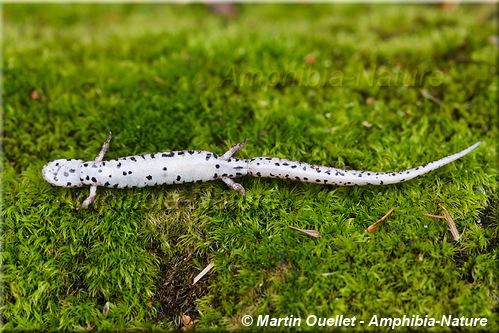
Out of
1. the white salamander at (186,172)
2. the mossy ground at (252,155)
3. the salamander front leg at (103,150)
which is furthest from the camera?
the salamander front leg at (103,150)

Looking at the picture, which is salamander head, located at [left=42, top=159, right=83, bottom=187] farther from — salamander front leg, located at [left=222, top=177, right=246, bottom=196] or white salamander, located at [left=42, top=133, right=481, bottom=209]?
salamander front leg, located at [left=222, top=177, right=246, bottom=196]

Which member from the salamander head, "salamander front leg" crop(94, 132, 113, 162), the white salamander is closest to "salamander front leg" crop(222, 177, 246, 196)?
the white salamander

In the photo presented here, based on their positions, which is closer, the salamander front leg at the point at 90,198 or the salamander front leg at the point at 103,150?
the salamander front leg at the point at 90,198

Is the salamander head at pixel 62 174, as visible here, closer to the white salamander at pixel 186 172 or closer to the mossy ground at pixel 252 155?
the white salamander at pixel 186 172

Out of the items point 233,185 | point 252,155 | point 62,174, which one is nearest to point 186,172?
point 233,185

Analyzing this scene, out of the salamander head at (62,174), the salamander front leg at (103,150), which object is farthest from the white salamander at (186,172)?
the salamander front leg at (103,150)

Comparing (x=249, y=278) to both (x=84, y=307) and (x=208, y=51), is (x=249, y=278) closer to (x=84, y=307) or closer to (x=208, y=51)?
(x=84, y=307)

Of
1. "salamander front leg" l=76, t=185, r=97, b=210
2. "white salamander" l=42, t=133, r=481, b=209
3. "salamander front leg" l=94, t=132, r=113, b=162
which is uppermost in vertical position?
"salamander front leg" l=94, t=132, r=113, b=162
